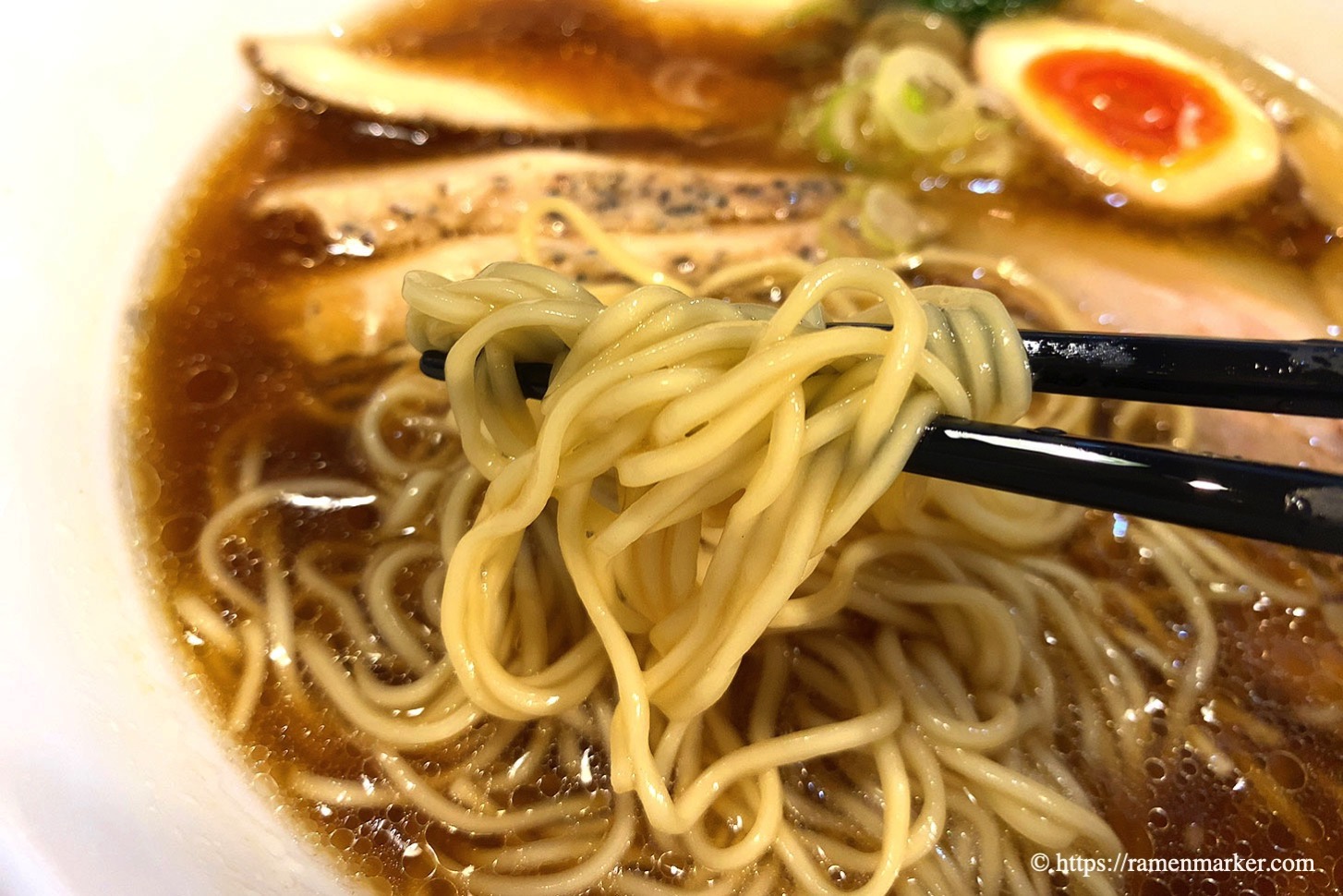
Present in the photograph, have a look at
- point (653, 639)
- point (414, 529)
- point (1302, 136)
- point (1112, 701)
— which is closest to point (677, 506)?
point (653, 639)

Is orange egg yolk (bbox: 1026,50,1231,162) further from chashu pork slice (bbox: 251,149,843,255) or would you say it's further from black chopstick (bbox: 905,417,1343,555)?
black chopstick (bbox: 905,417,1343,555)

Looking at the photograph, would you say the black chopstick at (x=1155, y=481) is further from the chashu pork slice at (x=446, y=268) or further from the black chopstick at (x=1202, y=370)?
the chashu pork slice at (x=446, y=268)

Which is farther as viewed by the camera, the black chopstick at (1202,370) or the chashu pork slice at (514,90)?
the chashu pork slice at (514,90)

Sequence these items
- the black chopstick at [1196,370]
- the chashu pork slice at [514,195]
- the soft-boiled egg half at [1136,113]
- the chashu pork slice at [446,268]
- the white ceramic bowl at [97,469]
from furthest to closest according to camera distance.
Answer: the soft-boiled egg half at [1136,113]
the chashu pork slice at [514,195]
the chashu pork slice at [446,268]
the white ceramic bowl at [97,469]
the black chopstick at [1196,370]

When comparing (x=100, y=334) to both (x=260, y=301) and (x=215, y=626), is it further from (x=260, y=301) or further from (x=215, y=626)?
(x=215, y=626)

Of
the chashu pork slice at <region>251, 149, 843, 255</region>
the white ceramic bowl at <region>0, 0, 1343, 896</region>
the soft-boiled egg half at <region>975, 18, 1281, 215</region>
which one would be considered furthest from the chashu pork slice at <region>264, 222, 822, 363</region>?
the soft-boiled egg half at <region>975, 18, 1281, 215</region>

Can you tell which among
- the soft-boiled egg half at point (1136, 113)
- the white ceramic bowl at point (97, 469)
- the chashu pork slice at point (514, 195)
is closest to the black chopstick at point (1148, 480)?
the white ceramic bowl at point (97, 469)
